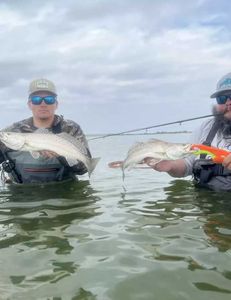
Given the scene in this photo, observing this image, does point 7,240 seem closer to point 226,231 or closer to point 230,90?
point 226,231

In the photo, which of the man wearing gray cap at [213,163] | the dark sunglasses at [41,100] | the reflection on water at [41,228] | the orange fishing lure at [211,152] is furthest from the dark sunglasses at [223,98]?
the dark sunglasses at [41,100]

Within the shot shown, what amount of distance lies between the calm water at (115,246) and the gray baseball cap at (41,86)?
7.33 ft

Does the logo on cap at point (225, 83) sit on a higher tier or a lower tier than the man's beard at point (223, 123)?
higher

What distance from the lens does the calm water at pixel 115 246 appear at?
13.2 feet

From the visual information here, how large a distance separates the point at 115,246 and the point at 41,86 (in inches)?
207

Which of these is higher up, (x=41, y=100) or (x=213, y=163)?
(x=41, y=100)

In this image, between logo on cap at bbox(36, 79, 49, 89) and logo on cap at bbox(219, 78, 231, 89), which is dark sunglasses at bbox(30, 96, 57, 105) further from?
logo on cap at bbox(219, 78, 231, 89)

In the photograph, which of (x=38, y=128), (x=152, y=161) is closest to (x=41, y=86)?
(x=38, y=128)

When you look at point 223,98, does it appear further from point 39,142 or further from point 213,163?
point 39,142

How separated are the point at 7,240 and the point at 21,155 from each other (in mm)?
4528

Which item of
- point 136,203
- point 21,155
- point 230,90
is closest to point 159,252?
point 136,203

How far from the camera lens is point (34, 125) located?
9930 millimetres

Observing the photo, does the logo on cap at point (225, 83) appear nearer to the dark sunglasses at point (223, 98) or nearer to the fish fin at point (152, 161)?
the dark sunglasses at point (223, 98)

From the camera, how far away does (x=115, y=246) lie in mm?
5246
